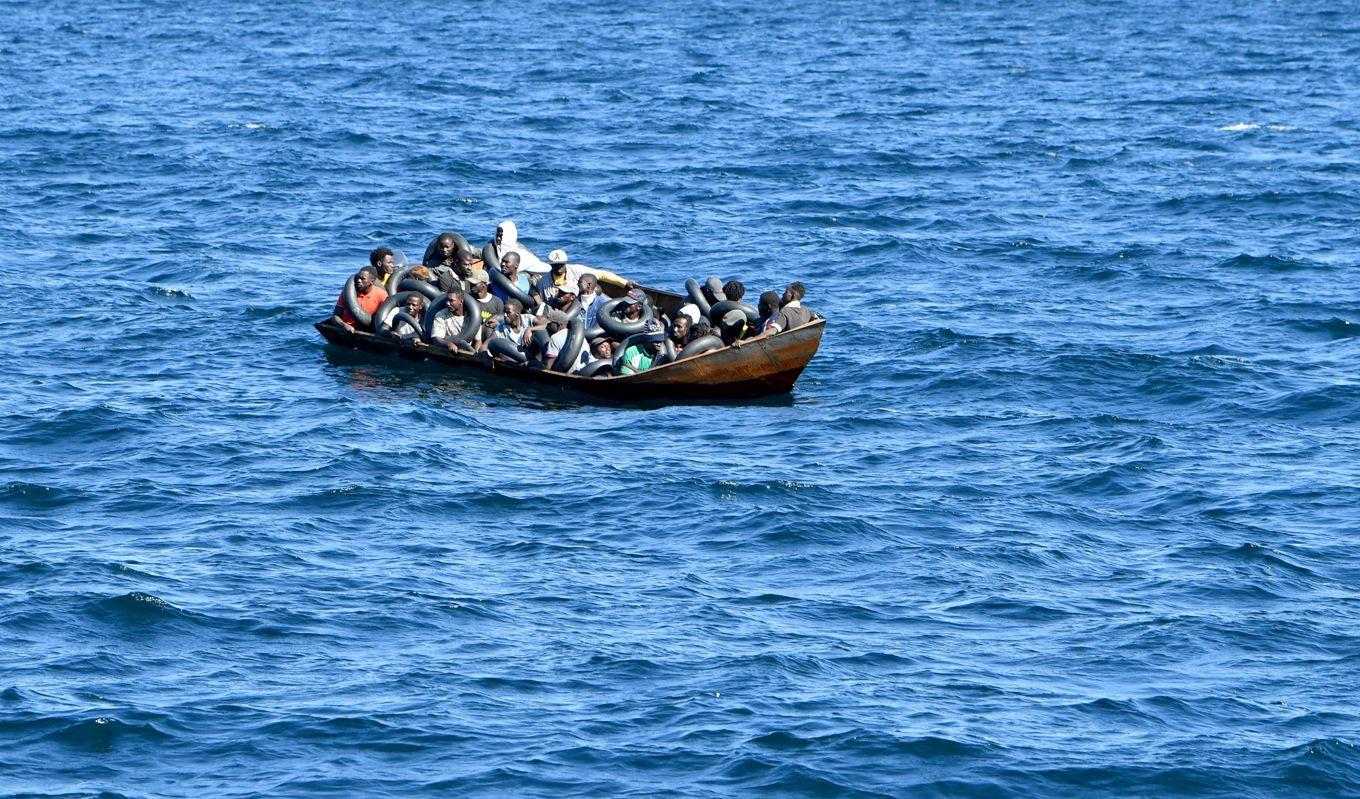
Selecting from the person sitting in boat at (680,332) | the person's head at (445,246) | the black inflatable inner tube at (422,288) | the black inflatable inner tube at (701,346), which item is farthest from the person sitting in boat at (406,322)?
the black inflatable inner tube at (701,346)

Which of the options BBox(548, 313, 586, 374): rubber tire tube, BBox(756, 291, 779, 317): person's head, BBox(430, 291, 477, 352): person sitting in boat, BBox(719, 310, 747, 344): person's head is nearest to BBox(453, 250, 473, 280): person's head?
BBox(430, 291, 477, 352): person sitting in boat

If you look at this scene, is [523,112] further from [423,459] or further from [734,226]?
Result: [423,459]

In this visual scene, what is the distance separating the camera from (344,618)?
23.4 metres

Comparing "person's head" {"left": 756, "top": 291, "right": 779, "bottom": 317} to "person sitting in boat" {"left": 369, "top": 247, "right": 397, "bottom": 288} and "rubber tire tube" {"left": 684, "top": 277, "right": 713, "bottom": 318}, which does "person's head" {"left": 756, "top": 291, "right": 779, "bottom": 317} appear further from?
"person sitting in boat" {"left": 369, "top": 247, "right": 397, "bottom": 288}

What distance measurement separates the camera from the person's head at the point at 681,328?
106 feet

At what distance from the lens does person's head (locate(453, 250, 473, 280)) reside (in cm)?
3528

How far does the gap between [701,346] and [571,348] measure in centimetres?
208

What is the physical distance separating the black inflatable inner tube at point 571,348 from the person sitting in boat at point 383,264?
4153 mm

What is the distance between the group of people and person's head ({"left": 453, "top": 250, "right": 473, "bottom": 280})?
0.02m

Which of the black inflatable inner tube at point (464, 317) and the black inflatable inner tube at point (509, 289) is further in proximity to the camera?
the black inflatable inner tube at point (509, 289)

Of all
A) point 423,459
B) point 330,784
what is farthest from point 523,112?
point 330,784

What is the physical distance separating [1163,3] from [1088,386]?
74.1 meters

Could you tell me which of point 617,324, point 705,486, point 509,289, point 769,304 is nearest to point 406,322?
point 509,289

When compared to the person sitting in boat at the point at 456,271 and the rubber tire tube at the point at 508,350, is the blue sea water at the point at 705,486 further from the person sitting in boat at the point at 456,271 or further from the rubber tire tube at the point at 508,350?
the person sitting in boat at the point at 456,271
